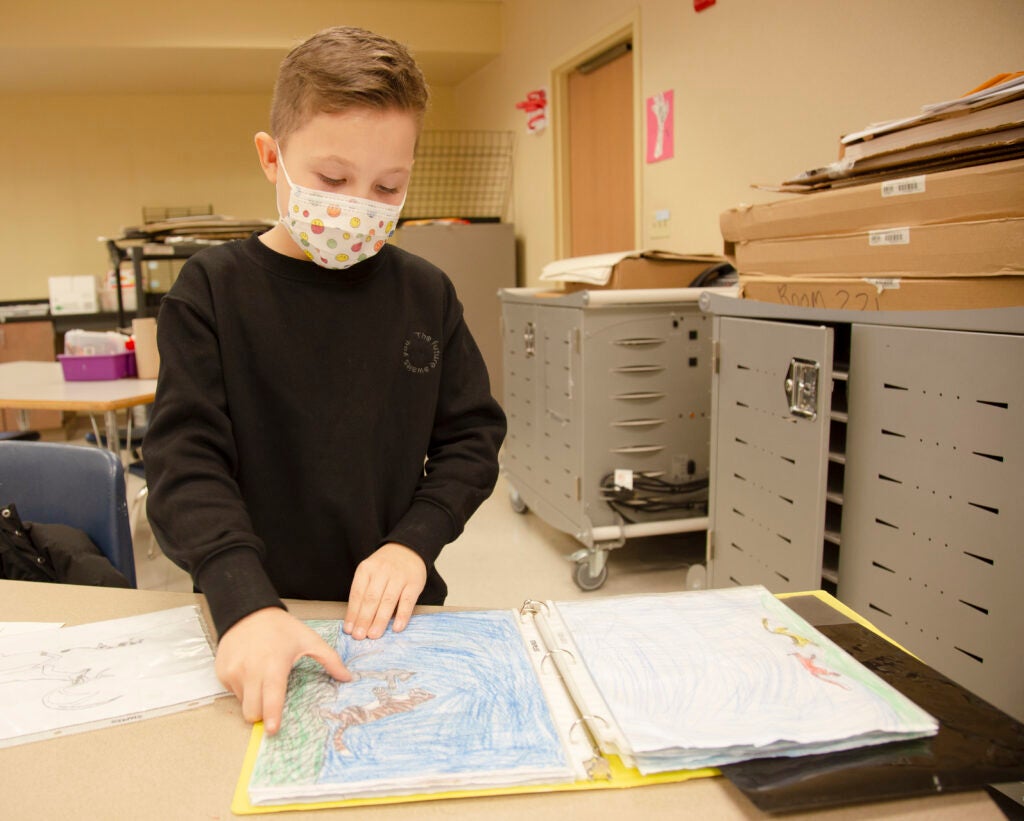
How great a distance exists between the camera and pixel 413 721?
0.55 m

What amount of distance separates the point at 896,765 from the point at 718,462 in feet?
4.40

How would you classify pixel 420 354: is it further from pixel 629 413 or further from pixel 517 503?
pixel 517 503

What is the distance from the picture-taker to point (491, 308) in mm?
4375

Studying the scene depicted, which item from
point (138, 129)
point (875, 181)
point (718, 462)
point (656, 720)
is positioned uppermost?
point (138, 129)

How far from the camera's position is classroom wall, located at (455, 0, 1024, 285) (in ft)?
5.72

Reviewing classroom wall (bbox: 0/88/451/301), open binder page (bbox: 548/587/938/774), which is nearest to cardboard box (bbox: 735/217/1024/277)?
open binder page (bbox: 548/587/938/774)

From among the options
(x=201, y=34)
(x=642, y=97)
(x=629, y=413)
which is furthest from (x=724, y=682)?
(x=201, y=34)

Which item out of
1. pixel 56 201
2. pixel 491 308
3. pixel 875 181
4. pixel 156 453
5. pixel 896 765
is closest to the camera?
pixel 896 765

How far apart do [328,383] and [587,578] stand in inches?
64.4

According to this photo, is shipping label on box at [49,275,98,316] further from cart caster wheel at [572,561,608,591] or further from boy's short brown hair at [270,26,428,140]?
boy's short brown hair at [270,26,428,140]

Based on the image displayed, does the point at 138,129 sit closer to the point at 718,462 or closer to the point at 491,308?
the point at 491,308

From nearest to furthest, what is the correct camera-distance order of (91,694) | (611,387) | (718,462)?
1. (91,694)
2. (718,462)
3. (611,387)

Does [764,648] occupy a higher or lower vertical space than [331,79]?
lower

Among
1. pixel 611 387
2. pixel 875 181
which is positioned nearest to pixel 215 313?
pixel 875 181
